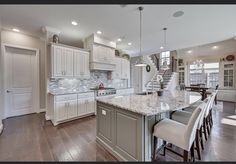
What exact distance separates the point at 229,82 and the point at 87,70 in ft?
24.9

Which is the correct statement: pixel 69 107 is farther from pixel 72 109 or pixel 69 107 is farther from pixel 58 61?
pixel 58 61

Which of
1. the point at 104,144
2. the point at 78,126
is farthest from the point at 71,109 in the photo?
the point at 104,144

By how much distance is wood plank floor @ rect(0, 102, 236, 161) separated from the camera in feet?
6.75

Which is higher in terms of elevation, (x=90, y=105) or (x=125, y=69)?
(x=125, y=69)

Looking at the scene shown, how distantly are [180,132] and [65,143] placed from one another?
216 cm

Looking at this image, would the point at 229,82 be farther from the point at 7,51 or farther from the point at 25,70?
the point at 7,51

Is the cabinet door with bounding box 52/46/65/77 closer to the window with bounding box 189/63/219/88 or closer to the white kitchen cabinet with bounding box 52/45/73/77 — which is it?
the white kitchen cabinet with bounding box 52/45/73/77

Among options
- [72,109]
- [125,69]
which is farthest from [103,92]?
[125,69]

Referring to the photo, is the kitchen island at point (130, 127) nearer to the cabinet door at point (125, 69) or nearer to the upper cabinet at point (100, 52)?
the upper cabinet at point (100, 52)

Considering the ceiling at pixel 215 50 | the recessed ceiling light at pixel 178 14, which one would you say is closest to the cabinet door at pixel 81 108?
the recessed ceiling light at pixel 178 14

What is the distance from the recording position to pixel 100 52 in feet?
15.4

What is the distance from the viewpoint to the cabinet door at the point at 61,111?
11.3 ft

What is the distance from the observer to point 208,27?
3.86 m

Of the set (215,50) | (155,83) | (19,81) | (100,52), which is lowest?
(155,83)
